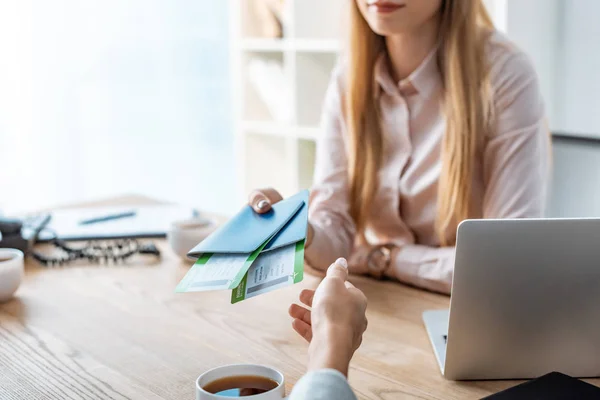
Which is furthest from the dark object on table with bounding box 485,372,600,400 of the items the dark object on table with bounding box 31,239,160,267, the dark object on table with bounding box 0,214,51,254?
the dark object on table with bounding box 0,214,51,254

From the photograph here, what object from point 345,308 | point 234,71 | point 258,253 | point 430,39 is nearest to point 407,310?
point 258,253

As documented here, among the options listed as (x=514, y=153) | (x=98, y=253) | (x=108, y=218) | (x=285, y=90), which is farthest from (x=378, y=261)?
(x=285, y=90)

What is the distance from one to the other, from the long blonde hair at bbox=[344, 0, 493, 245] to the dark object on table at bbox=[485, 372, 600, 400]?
2.33 feet

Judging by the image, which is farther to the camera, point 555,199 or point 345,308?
point 555,199

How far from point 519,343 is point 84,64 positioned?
294 centimetres

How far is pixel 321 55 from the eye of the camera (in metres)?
3.04

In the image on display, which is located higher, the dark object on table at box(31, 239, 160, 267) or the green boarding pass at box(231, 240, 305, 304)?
the green boarding pass at box(231, 240, 305, 304)

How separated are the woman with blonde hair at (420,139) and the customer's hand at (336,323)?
21.6 inches

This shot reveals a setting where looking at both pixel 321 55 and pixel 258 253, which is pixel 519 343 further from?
pixel 321 55

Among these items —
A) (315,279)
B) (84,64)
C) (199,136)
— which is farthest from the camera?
(199,136)

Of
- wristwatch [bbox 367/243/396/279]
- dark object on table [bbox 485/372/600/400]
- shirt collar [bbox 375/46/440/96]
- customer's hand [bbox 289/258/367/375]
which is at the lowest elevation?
wristwatch [bbox 367/243/396/279]

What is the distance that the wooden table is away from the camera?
1.05 meters

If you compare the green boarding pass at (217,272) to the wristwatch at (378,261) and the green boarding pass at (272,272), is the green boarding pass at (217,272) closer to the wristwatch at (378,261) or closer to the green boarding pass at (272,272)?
the green boarding pass at (272,272)

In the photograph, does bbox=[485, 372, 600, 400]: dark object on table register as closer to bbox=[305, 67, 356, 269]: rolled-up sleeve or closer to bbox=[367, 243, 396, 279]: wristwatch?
bbox=[367, 243, 396, 279]: wristwatch
